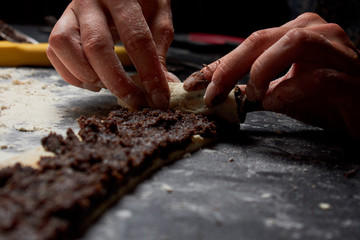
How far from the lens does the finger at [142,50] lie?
193 cm

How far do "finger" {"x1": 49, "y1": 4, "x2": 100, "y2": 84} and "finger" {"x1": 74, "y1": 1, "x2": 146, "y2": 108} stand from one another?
65mm

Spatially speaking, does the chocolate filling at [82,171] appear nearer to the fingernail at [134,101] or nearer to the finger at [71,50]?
the fingernail at [134,101]

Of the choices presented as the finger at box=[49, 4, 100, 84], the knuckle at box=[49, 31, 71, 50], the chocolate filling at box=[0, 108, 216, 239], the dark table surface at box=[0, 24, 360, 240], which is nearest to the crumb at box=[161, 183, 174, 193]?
the dark table surface at box=[0, 24, 360, 240]

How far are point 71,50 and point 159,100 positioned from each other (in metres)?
0.63

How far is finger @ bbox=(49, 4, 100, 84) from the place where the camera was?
2029 millimetres

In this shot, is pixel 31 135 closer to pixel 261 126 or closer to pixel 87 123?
pixel 87 123

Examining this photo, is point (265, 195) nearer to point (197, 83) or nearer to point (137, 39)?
point (197, 83)

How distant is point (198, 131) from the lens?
1753 millimetres

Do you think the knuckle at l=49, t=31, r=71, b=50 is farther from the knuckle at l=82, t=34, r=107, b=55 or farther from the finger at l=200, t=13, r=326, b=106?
the finger at l=200, t=13, r=326, b=106

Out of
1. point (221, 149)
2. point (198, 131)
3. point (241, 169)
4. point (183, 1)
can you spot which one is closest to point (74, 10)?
point (198, 131)

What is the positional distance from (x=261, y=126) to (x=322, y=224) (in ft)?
3.54

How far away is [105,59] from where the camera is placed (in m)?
1.90

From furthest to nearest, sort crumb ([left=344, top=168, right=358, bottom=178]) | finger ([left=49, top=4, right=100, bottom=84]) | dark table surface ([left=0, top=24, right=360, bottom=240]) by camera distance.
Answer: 1. finger ([left=49, top=4, right=100, bottom=84])
2. crumb ([left=344, top=168, right=358, bottom=178])
3. dark table surface ([left=0, top=24, right=360, bottom=240])

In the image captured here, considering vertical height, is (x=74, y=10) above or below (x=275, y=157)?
above
